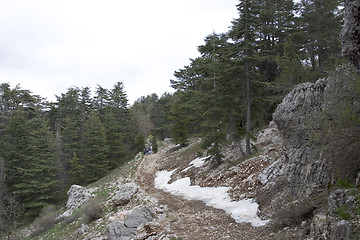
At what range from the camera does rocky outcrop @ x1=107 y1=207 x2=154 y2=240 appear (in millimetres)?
9508

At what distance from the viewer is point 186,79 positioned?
36.5 meters

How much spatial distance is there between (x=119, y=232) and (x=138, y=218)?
0.91 meters

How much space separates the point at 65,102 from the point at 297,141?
47.4 meters

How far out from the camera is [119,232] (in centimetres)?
963

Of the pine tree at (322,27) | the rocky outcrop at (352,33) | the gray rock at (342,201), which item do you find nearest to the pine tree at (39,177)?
the gray rock at (342,201)

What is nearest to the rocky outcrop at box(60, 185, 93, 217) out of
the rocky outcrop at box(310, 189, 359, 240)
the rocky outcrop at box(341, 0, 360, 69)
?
the rocky outcrop at box(310, 189, 359, 240)

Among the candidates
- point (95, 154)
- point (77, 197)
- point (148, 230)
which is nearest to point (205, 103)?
point (148, 230)

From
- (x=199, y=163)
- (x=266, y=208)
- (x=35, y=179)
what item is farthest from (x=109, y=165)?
(x=266, y=208)

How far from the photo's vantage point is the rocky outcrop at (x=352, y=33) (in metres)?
6.67

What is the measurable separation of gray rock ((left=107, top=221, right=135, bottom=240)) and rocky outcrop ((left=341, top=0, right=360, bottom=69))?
370 inches

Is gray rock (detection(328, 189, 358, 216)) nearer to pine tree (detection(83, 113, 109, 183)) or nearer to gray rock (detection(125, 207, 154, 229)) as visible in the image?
gray rock (detection(125, 207, 154, 229))

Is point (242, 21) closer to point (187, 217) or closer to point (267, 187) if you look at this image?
point (267, 187)

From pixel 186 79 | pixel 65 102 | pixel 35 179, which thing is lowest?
pixel 35 179

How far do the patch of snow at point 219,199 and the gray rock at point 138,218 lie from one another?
3.11 metres
